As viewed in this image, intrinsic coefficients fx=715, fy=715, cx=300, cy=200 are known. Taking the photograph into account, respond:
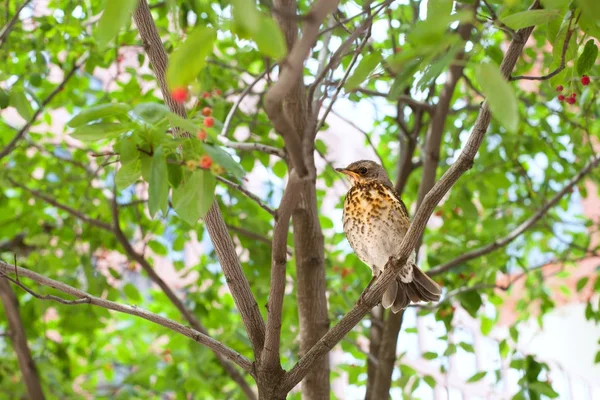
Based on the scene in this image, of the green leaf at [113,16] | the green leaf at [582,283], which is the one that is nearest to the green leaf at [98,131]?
the green leaf at [113,16]

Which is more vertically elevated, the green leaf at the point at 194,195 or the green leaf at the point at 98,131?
the green leaf at the point at 98,131

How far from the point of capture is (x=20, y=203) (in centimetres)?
447

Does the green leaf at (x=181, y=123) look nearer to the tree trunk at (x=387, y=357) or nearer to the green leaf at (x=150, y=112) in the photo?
the green leaf at (x=150, y=112)

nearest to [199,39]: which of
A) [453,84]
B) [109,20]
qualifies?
[109,20]

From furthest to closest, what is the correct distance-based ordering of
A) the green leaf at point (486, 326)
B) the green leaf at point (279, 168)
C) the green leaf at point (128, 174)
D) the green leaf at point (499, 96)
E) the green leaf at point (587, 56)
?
the green leaf at point (486, 326), the green leaf at point (279, 168), the green leaf at point (587, 56), the green leaf at point (128, 174), the green leaf at point (499, 96)

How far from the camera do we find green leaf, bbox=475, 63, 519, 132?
97cm

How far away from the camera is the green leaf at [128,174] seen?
142 cm

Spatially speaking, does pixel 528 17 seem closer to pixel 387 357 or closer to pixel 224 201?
pixel 387 357

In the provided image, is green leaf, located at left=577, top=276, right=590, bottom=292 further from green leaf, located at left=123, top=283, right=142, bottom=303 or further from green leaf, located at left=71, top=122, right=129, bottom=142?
green leaf, located at left=71, top=122, right=129, bottom=142

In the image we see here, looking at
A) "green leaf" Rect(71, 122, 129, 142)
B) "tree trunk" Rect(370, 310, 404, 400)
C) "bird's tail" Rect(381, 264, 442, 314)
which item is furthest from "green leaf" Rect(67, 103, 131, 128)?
"tree trunk" Rect(370, 310, 404, 400)

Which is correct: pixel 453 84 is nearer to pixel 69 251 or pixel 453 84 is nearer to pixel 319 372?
pixel 319 372

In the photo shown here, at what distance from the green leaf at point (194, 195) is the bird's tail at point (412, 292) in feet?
5.15

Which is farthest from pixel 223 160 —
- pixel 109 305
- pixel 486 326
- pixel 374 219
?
pixel 486 326

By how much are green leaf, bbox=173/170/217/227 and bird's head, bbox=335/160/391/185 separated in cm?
184
